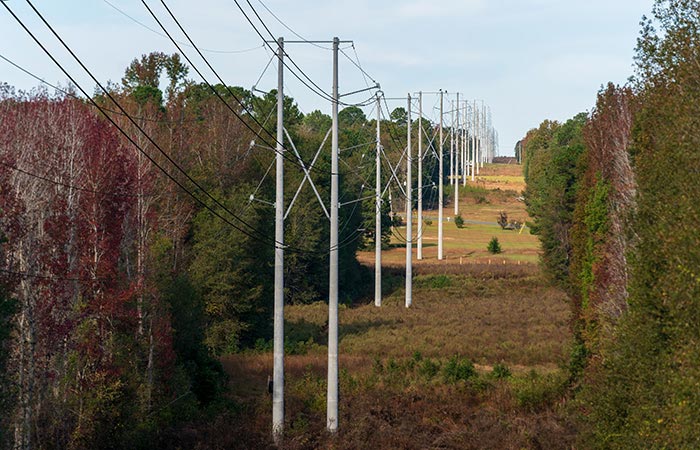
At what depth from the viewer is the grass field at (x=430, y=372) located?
28.0 meters

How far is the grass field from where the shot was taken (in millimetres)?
27953

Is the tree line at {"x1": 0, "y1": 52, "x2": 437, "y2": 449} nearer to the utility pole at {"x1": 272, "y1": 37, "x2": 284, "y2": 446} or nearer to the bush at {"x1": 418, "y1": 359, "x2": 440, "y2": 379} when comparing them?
the utility pole at {"x1": 272, "y1": 37, "x2": 284, "y2": 446}

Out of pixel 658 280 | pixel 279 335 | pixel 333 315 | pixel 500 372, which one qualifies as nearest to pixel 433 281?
pixel 500 372

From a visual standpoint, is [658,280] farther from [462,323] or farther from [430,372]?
[462,323]

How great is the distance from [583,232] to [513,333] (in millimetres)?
9904

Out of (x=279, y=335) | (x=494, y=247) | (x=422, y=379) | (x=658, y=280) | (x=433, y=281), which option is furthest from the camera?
(x=494, y=247)

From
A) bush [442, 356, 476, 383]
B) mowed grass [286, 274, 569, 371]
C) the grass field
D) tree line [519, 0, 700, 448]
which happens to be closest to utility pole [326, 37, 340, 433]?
the grass field

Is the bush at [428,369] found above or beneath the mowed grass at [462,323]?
above

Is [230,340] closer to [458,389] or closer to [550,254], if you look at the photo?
[458,389]

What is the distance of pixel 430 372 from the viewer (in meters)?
38.8

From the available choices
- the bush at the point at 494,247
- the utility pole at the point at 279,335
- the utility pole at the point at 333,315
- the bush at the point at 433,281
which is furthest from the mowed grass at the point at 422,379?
the bush at the point at 494,247

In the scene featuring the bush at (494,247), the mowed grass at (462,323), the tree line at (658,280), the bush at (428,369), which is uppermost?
the tree line at (658,280)

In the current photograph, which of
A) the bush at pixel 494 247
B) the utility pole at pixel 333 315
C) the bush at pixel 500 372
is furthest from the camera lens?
the bush at pixel 494 247

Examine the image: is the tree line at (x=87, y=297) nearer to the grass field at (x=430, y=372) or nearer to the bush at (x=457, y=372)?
the grass field at (x=430, y=372)
